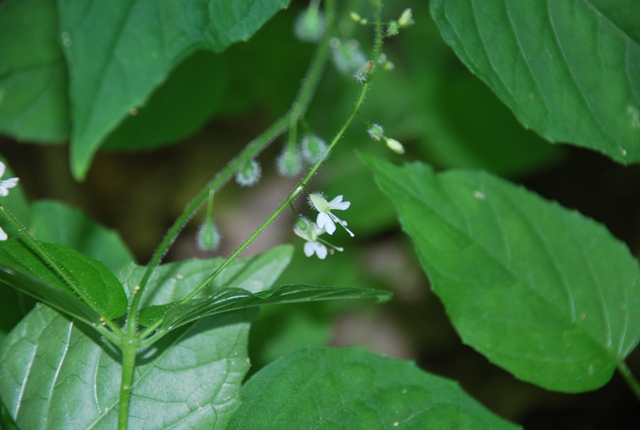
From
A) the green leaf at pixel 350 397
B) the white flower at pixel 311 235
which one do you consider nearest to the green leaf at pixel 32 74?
the white flower at pixel 311 235

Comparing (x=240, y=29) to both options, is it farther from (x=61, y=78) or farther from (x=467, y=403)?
(x=61, y=78)

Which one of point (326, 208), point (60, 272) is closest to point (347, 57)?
point (326, 208)

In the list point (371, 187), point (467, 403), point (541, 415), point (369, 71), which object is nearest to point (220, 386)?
point (467, 403)

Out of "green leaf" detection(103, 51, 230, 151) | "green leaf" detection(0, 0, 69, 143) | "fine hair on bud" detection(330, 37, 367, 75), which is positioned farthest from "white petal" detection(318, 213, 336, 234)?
"green leaf" detection(0, 0, 69, 143)

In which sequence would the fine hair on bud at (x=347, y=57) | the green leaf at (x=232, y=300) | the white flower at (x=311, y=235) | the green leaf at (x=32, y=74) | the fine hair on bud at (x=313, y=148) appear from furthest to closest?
the green leaf at (x=32, y=74) < the fine hair on bud at (x=347, y=57) < the fine hair on bud at (x=313, y=148) < the white flower at (x=311, y=235) < the green leaf at (x=232, y=300)

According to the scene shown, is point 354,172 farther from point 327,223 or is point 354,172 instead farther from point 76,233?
point 327,223

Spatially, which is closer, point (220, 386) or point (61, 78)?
point (220, 386)

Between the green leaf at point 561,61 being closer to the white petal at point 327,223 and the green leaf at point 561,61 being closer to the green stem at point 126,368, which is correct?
the white petal at point 327,223
